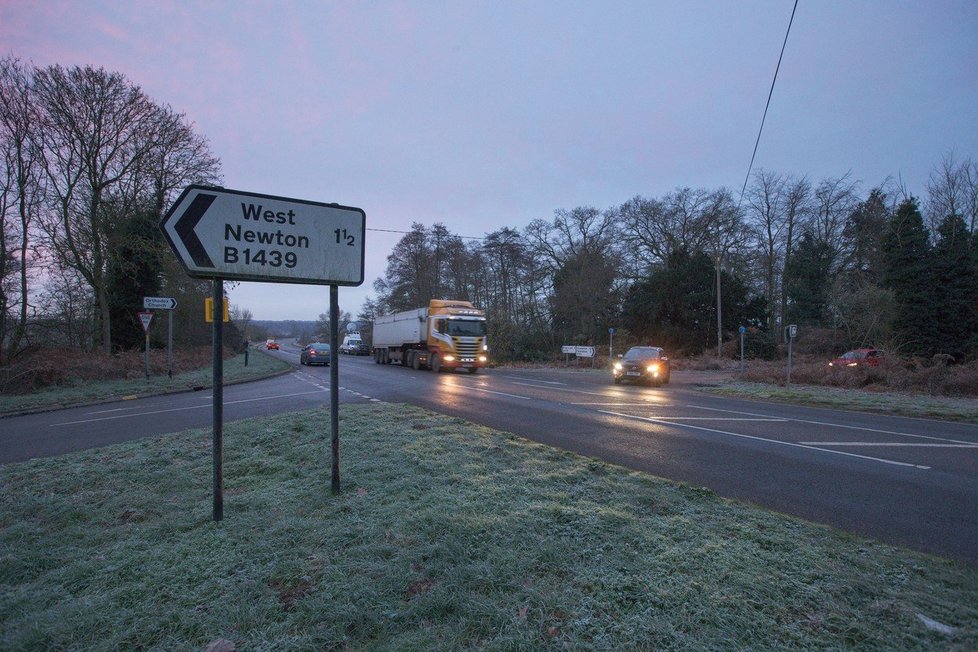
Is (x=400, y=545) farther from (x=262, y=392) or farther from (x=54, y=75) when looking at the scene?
(x=54, y=75)

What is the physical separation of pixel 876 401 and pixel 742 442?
10000mm

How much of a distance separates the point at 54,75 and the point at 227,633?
27239 mm

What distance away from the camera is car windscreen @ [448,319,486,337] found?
27.0 meters

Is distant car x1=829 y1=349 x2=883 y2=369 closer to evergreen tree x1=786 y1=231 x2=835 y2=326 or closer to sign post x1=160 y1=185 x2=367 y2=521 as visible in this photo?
evergreen tree x1=786 y1=231 x2=835 y2=326

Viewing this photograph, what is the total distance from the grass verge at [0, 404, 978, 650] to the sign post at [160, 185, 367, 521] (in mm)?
820

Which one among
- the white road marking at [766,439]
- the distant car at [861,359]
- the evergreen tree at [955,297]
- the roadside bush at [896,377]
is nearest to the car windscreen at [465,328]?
the roadside bush at [896,377]

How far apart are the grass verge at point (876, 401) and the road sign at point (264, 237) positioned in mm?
14863

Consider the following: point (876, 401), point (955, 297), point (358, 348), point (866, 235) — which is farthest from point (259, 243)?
point (358, 348)

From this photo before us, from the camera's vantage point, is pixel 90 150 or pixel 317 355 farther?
pixel 317 355

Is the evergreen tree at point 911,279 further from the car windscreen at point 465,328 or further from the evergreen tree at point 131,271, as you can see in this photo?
the evergreen tree at point 131,271

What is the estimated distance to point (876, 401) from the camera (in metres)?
15.1

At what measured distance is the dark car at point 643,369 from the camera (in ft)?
72.1

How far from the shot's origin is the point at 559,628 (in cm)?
249

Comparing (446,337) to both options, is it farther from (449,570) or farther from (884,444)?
(449,570)
